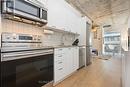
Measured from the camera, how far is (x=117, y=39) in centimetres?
1010

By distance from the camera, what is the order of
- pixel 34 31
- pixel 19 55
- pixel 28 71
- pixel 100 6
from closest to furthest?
pixel 19 55, pixel 28 71, pixel 34 31, pixel 100 6

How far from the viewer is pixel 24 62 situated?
6.04 ft

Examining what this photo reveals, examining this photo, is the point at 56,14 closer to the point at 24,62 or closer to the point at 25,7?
the point at 25,7

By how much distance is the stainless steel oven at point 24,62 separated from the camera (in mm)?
1549

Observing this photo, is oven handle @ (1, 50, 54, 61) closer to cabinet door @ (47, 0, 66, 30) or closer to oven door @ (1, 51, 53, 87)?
oven door @ (1, 51, 53, 87)

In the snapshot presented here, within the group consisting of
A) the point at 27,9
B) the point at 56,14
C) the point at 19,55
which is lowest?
the point at 19,55

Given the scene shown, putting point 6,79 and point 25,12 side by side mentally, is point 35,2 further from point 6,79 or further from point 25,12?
point 6,79

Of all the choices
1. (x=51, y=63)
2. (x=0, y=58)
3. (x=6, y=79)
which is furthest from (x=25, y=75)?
(x=51, y=63)

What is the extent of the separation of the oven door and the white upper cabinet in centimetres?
104

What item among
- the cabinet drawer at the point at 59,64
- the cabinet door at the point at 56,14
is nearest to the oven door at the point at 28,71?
the cabinet drawer at the point at 59,64

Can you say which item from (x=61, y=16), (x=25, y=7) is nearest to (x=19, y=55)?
(x=25, y=7)

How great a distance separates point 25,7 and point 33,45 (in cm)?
84

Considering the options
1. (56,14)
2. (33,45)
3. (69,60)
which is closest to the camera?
(33,45)

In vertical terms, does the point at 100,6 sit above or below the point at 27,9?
above
